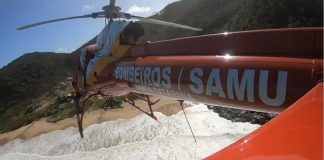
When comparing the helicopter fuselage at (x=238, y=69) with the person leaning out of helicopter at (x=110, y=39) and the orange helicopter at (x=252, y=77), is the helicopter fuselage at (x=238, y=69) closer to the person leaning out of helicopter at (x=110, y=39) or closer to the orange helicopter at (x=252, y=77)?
the orange helicopter at (x=252, y=77)

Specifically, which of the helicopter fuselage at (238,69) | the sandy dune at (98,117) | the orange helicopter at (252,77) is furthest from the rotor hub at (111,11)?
the sandy dune at (98,117)

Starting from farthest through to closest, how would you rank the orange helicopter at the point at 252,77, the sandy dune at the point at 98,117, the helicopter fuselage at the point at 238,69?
the sandy dune at the point at 98,117, the helicopter fuselage at the point at 238,69, the orange helicopter at the point at 252,77

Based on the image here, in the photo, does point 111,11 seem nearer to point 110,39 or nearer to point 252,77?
point 110,39

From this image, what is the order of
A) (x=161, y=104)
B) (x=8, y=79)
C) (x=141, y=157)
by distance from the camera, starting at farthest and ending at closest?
(x=8, y=79) → (x=161, y=104) → (x=141, y=157)

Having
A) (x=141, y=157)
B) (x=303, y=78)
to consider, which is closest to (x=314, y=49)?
(x=303, y=78)

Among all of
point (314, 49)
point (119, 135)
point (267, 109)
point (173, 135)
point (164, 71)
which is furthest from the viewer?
point (119, 135)

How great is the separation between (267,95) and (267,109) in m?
0.19

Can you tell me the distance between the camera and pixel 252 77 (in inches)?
135

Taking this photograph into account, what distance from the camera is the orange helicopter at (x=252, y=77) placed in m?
1.74

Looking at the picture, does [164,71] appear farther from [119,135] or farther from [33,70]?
[33,70]

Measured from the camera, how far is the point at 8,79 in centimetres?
10025

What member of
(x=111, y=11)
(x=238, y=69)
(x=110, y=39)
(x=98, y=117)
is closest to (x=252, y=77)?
(x=238, y=69)

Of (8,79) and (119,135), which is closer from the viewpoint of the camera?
(119,135)

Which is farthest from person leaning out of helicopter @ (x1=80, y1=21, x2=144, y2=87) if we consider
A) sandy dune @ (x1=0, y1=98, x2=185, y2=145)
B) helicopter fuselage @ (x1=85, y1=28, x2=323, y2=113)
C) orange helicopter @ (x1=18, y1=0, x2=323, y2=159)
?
sandy dune @ (x1=0, y1=98, x2=185, y2=145)
